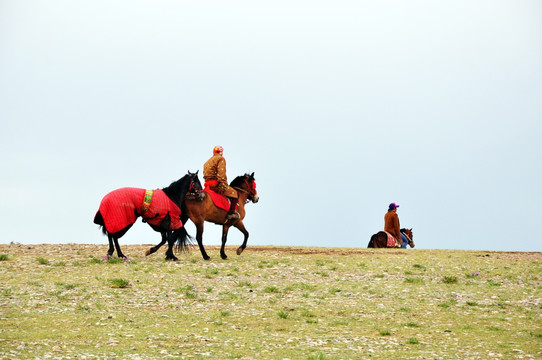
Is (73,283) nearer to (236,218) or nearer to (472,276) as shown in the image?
(236,218)

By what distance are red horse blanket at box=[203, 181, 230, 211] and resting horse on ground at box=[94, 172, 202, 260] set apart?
70 cm

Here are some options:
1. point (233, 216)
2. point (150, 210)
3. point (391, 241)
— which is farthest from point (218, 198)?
point (391, 241)

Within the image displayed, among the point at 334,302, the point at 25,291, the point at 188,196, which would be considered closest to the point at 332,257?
the point at 188,196

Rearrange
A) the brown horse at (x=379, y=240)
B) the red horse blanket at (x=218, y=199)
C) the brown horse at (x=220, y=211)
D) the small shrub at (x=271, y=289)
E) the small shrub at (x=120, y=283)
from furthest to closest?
the brown horse at (x=379, y=240) < the red horse blanket at (x=218, y=199) < the brown horse at (x=220, y=211) < the small shrub at (x=271, y=289) < the small shrub at (x=120, y=283)

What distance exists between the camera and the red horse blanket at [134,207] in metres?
21.2

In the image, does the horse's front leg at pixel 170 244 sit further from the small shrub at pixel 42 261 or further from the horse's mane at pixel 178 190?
the small shrub at pixel 42 261

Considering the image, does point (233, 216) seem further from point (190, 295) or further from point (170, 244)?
point (190, 295)

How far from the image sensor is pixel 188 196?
22312mm

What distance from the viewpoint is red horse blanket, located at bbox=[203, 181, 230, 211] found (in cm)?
2283

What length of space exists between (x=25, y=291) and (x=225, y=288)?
18.3ft

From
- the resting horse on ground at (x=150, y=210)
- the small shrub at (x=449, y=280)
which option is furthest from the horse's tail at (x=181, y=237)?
the small shrub at (x=449, y=280)

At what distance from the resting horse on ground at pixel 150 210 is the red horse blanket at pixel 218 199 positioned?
70 centimetres

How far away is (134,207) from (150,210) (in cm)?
56

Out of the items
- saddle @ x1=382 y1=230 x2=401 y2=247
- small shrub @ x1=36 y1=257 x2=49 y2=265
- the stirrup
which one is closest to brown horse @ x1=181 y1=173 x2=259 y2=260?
the stirrup
